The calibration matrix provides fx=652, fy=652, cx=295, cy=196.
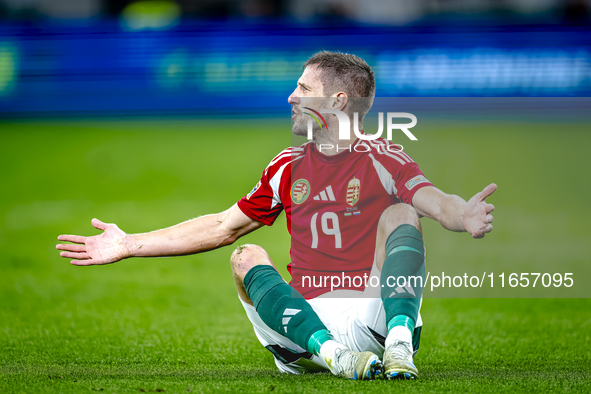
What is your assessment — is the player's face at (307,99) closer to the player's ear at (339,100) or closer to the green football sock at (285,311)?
the player's ear at (339,100)

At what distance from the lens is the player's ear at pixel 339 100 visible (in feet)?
10.2

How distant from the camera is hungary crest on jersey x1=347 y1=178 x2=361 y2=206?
A: 299cm

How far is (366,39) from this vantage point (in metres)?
10.5

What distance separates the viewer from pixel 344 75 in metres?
3.12

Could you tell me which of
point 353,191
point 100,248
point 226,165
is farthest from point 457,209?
point 226,165

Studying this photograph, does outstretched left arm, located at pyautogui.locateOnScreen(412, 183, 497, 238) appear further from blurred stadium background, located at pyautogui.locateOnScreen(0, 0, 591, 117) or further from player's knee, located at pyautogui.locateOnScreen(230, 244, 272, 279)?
blurred stadium background, located at pyautogui.locateOnScreen(0, 0, 591, 117)

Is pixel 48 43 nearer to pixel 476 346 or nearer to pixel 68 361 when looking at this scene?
pixel 68 361

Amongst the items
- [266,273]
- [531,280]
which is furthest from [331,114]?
[531,280]

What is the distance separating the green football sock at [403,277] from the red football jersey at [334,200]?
0.66 ft

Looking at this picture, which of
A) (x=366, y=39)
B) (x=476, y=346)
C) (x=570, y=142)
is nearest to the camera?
(x=476, y=346)

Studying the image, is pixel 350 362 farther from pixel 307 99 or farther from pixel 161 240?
pixel 307 99

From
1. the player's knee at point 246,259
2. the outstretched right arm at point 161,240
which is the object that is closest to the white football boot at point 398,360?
the player's knee at point 246,259

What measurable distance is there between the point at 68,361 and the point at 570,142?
4.43m

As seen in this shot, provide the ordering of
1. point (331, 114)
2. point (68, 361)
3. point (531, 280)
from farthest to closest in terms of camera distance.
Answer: point (531, 280) < point (68, 361) < point (331, 114)
